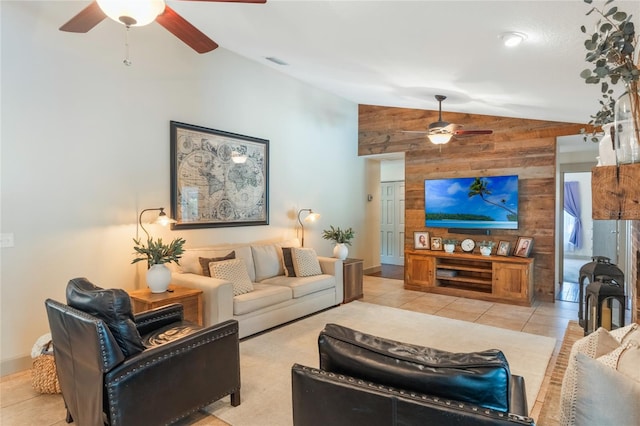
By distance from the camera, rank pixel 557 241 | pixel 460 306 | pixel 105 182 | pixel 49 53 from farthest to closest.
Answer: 1. pixel 557 241
2. pixel 460 306
3. pixel 105 182
4. pixel 49 53

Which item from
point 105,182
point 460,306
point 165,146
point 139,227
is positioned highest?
point 165,146

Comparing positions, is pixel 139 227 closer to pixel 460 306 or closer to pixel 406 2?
pixel 406 2

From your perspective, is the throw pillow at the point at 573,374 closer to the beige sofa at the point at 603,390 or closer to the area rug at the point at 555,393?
the beige sofa at the point at 603,390

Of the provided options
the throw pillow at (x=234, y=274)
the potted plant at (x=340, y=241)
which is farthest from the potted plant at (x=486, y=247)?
the throw pillow at (x=234, y=274)

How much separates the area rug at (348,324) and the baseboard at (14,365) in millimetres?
1827

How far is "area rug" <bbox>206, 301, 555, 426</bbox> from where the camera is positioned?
8.39ft

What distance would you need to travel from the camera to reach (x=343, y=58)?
157 inches

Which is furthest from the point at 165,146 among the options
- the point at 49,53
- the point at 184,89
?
the point at 49,53

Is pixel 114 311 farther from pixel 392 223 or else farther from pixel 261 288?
pixel 392 223

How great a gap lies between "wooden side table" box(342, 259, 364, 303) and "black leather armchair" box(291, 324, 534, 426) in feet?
12.7

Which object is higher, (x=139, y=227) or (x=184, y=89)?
(x=184, y=89)

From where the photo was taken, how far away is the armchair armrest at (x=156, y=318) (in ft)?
8.76

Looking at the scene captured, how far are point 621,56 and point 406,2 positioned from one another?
5.40 ft

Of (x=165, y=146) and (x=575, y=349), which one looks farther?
(x=165, y=146)
